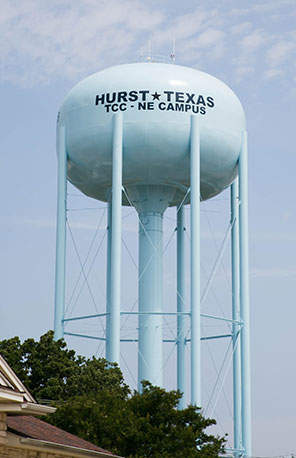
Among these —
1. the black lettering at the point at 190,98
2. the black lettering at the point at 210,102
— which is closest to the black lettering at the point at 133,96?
the black lettering at the point at 190,98

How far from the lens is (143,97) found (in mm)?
29266

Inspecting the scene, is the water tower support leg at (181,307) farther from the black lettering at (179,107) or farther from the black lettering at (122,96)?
the black lettering at (122,96)

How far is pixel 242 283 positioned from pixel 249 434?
477 cm

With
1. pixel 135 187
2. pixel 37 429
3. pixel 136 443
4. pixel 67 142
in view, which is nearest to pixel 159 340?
pixel 135 187

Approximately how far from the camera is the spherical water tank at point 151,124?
29031 mm

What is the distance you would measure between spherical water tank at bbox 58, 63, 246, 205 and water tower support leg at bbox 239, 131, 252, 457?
0.78m

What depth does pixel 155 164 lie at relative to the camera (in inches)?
1155

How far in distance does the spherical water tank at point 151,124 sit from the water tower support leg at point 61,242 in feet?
1.18

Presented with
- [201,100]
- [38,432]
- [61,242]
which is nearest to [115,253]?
[61,242]

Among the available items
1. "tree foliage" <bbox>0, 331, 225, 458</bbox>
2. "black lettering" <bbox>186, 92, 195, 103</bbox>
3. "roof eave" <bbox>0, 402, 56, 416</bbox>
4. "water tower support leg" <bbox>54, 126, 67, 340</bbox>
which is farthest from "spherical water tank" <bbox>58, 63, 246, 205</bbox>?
"roof eave" <bbox>0, 402, 56, 416</bbox>

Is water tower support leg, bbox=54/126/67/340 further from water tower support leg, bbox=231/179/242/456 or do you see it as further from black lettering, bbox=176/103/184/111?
water tower support leg, bbox=231/179/242/456

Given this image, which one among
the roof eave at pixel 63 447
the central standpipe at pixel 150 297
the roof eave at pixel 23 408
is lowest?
the roof eave at pixel 63 447

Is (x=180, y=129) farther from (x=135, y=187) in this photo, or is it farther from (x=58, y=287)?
(x=58, y=287)

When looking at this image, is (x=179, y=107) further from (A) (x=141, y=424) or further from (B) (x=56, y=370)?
(A) (x=141, y=424)
